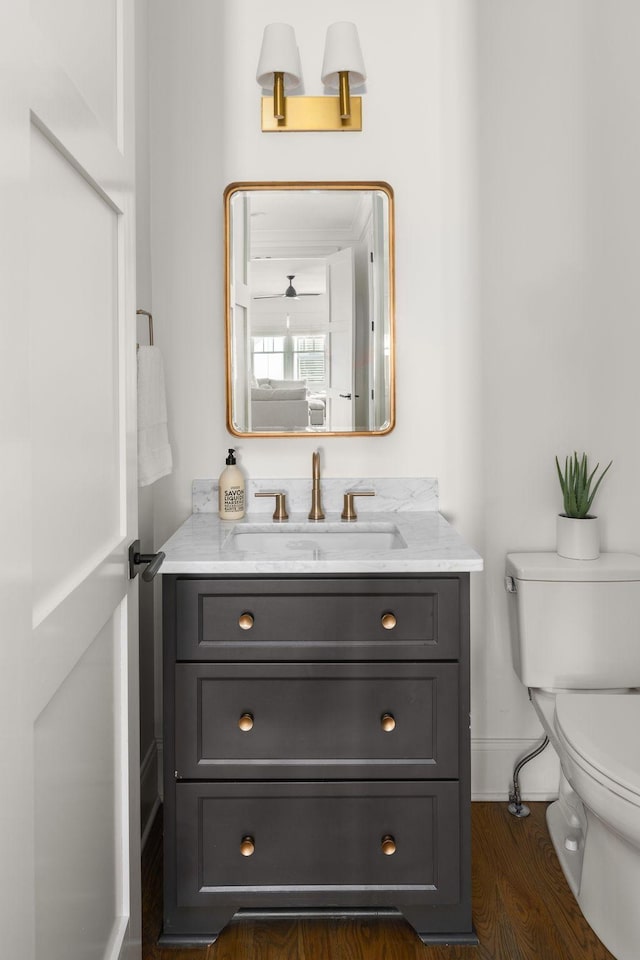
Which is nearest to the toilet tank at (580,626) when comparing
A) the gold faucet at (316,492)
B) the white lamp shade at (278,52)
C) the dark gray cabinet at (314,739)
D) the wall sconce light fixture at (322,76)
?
the dark gray cabinet at (314,739)

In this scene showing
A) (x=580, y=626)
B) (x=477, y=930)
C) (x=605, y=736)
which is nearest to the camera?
(x=605, y=736)

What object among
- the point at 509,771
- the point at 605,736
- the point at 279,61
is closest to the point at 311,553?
the point at 605,736

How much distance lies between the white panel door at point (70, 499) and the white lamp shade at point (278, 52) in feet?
2.55

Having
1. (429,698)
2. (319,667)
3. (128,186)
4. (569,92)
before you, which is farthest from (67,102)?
(569,92)

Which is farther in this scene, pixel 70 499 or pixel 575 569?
pixel 575 569

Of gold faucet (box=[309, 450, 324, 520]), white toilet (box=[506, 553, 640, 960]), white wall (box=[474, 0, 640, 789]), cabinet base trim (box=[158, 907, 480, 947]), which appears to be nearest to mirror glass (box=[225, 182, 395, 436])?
gold faucet (box=[309, 450, 324, 520])

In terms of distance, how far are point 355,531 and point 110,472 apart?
92 cm

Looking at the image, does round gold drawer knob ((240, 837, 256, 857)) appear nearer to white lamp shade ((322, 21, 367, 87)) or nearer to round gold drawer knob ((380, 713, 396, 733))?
round gold drawer knob ((380, 713, 396, 733))

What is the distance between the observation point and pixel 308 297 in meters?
2.01

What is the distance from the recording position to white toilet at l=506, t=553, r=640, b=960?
5.12 feet

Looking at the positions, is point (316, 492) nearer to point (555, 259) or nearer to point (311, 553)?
point (311, 553)

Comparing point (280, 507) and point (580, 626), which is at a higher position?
point (280, 507)

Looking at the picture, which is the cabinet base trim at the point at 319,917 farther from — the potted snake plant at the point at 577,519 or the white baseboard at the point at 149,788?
the potted snake plant at the point at 577,519

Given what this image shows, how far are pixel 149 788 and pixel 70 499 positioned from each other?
137 cm
